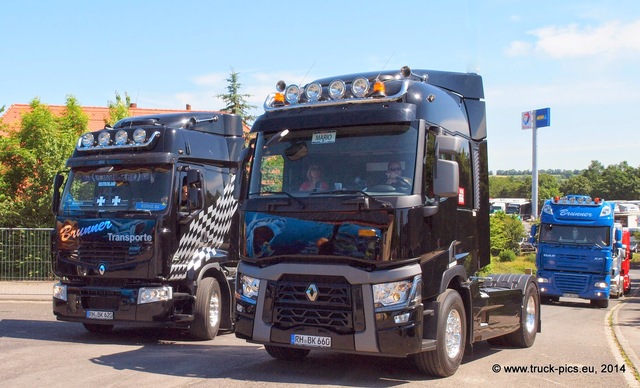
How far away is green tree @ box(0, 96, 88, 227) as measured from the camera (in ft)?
73.0

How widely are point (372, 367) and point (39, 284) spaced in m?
13.4

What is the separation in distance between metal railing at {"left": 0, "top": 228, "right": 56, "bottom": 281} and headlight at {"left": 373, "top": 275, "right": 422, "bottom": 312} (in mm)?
14329

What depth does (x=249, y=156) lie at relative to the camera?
8.66 meters

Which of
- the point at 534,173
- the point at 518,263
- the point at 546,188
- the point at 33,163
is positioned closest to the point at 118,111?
the point at 33,163

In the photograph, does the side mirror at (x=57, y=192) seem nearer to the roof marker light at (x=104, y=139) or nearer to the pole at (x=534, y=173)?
the roof marker light at (x=104, y=139)

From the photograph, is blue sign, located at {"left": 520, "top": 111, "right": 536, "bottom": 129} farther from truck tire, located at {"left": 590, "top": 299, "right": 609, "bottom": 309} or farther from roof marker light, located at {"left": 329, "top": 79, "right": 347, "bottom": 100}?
roof marker light, located at {"left": 329, "top": 79, "right": 347, "bottom": 100}

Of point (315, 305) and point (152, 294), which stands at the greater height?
point (315, 305)

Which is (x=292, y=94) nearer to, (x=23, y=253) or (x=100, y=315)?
(x=100, y=315)

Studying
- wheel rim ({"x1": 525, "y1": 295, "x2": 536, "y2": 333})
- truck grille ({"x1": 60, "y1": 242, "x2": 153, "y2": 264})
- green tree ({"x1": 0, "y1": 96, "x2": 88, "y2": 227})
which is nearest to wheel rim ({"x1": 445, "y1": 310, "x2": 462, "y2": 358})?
wheel rim ({"x1": 525, "y1": 295, "x2": 536, "y2": 333})

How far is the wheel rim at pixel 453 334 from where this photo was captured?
8.34 metres

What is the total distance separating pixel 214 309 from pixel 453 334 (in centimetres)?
473

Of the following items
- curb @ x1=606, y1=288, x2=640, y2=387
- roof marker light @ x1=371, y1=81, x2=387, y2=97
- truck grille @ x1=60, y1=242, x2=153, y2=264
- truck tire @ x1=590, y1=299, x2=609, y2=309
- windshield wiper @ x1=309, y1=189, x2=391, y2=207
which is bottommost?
truck tire @ x1=590, y1=299, x2=609, y2=309

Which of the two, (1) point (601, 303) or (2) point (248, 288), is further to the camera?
(1) point (601, 303)

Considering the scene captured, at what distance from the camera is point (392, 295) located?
760 centimetres
